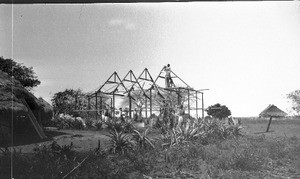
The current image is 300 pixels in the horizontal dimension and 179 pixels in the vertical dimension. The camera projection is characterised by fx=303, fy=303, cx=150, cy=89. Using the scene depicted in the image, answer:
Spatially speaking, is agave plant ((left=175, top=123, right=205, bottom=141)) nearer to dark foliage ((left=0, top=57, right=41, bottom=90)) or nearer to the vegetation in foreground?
the vegetation in foreground

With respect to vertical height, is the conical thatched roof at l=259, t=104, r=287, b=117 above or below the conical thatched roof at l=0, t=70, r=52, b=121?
below

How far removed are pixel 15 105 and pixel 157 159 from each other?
13.4 feet

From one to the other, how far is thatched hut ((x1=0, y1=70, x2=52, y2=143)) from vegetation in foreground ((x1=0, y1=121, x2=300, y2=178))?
3.37 feet

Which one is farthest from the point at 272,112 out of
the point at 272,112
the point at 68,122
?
the point at 68,122

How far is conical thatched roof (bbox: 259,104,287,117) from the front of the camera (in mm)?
8289

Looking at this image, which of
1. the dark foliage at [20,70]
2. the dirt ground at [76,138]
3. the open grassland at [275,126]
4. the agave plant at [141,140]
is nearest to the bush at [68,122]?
the dirt ground at [76,138]

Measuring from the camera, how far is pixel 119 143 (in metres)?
7.95

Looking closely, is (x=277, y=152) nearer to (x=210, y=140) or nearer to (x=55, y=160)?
(x=210, y=140)

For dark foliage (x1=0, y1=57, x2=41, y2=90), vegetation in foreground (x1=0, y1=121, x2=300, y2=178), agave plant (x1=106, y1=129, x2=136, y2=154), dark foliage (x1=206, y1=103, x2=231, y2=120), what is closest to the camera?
vegetation in foreground (x1=0, y1=121, x2=300, y2=178)

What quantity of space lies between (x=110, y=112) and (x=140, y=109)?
1.05 metres

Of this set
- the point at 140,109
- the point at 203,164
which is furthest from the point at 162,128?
the point at 203,164

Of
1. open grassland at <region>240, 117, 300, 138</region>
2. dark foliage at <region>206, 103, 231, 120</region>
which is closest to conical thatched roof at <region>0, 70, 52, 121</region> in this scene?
dark foliage at <region>206, 103, 231, 120</region>

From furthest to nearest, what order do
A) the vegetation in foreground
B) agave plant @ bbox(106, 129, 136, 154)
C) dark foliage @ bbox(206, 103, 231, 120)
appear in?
dark foliage @ bbox(206, 103, 231, 120)
agave plant @ bbox(106, 129, 136, 154)
the vegetation in foreground

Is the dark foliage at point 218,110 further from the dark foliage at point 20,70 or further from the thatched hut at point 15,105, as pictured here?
the dark foliage at point 20,70
